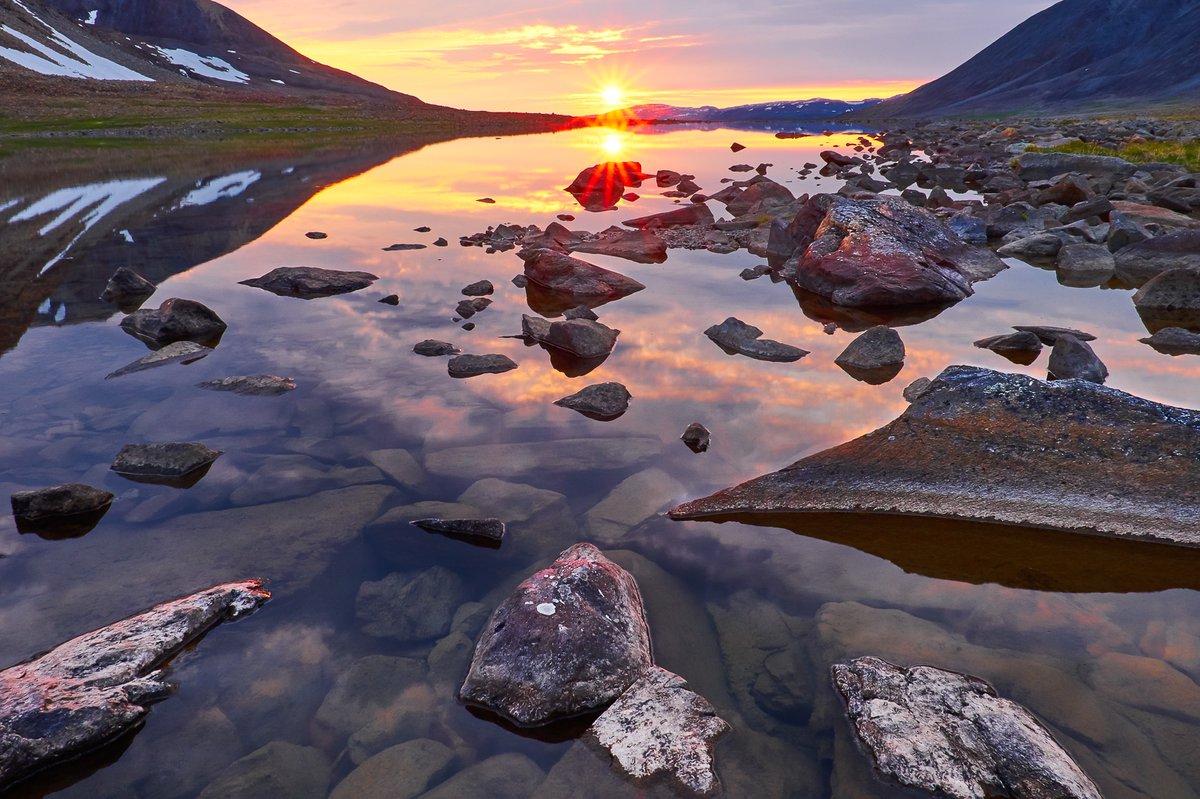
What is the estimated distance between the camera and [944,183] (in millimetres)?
35719

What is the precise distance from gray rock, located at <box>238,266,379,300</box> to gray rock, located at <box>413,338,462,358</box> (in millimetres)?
5339

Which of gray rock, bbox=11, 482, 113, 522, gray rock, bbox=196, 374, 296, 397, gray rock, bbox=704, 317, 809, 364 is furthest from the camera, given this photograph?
gray rock, bbox=704, 317, 809, 364

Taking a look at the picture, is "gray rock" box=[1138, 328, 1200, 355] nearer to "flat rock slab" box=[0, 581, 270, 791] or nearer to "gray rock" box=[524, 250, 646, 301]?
"gray rock" box=[524, 250, 646, 301]

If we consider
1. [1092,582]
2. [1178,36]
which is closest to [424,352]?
[1092,582]

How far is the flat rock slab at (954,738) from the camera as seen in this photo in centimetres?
409

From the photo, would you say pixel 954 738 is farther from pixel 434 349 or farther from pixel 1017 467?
pixel 434 349

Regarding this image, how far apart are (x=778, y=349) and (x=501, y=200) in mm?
22743

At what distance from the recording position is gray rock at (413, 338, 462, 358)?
39.5 feet

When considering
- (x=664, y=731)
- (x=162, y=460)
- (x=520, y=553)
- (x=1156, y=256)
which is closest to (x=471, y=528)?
(x=520, y=553)

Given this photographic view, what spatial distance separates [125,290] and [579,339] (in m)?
11.1

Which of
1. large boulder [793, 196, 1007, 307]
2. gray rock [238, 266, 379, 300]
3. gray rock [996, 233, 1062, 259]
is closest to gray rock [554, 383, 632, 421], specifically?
large boulder [793, 196, 1007, 307]

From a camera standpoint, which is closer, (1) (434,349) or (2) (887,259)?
(1) (434,349)

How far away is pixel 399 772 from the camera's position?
4.46 m

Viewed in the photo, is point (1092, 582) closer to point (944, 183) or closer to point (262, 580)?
point (262, 580)
